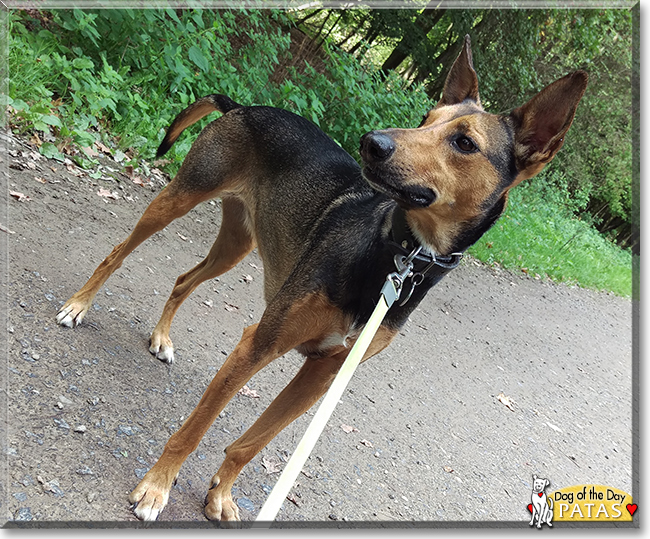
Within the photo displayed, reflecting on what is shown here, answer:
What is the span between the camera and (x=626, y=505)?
5.18 m

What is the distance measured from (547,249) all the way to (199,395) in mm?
11506

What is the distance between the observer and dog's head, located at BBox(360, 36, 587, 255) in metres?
2.49

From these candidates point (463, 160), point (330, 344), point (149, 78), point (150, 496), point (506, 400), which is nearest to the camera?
point (463, 160)

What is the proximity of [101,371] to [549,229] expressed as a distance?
13.6 metres

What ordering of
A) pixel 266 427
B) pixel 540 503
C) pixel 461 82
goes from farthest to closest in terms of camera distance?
pixel 540 503 < pixel 461 82 < pixel 266 427

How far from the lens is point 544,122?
112 inches

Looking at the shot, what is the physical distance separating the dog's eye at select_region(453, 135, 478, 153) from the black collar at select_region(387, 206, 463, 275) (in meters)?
0.41

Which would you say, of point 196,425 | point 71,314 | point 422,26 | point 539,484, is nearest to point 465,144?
point 196,425

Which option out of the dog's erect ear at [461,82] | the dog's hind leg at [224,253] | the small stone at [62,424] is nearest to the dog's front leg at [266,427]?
the small stone at [62,424]

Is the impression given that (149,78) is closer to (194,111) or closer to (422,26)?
(194,111)

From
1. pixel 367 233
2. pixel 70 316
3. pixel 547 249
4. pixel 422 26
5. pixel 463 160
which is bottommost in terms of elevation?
pixel 70 316

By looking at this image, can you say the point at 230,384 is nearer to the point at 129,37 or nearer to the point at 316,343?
the point at 316,343

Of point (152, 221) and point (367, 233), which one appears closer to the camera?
point (367, 233)

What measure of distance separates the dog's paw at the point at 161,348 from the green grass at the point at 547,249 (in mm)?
7376
